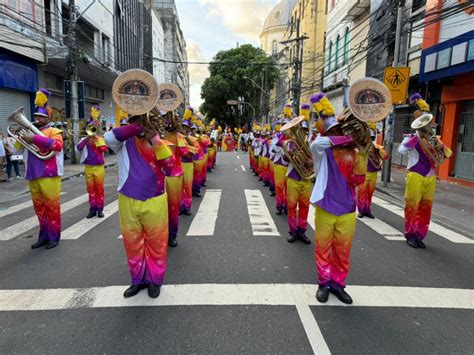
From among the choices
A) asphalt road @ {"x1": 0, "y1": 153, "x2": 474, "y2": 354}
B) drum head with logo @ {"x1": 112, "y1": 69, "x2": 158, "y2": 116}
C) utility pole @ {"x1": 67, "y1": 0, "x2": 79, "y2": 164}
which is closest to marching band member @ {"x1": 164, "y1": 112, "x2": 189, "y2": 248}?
asphalt road @ {"x1": 0, "y1": 153, "x2": 474, "y2": 354}

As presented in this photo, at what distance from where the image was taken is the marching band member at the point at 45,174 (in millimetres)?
4930

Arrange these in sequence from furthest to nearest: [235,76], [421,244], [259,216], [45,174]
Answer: [235,76]
[259,216]
[421,244]
[45,174]

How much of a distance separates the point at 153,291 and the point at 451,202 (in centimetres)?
858

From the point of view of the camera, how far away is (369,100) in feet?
10.7

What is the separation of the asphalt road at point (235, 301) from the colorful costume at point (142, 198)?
1.70 feet

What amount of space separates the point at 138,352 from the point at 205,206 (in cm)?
545

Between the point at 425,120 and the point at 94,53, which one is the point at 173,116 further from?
the point at 94,53

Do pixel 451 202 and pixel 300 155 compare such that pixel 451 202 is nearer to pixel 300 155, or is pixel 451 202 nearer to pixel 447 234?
pixel 447 234

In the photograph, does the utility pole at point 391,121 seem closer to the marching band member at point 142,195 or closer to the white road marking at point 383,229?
the white road marking at point 383,229

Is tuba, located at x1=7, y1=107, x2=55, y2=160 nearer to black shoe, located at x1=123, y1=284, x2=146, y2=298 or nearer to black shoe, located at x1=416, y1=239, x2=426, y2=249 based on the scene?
black shoe, located at x1=123, y1=284, x2=146, y2=298

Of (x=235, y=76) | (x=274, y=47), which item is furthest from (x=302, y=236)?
(x=274, y=47)

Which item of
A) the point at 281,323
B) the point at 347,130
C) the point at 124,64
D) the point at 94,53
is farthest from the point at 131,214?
the point at 124,64

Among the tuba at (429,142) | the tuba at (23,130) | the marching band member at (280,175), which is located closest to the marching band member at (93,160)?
the tuba at (23,130)

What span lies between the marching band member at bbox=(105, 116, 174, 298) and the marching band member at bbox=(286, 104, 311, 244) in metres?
2.48
